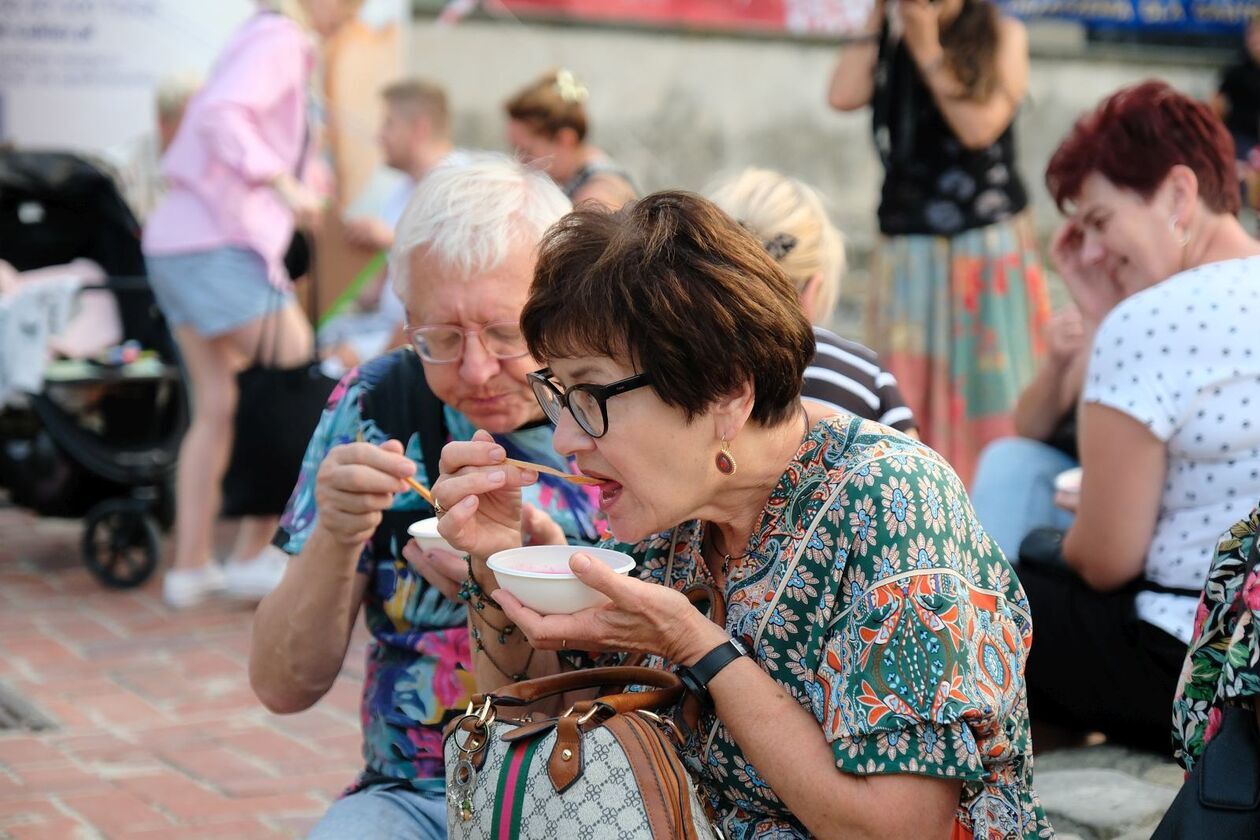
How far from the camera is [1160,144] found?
3.21 metres

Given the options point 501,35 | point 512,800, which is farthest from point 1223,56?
point 512,800

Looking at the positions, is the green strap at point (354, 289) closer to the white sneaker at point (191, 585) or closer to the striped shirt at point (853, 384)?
the white sneaker at point (191, 585)

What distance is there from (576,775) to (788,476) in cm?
50

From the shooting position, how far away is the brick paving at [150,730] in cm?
367

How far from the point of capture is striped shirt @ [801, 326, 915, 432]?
3006 mm

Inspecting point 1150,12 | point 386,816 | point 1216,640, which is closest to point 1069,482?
point 1216,640

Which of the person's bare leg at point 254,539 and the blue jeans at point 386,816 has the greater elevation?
the blue jeans at point 386,816

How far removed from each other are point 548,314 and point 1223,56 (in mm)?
12068

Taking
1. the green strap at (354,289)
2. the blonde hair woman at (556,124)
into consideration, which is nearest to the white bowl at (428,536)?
the blonde hair woman at (556,124)

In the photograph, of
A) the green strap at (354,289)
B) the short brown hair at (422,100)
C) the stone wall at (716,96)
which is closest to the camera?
the short brown hair at (422,100)

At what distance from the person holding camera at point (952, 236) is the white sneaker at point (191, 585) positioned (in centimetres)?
264

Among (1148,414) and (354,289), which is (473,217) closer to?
(1148,414)

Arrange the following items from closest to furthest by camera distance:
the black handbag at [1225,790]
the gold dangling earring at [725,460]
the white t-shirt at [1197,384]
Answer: the black handbag at [1225,790], the gold dangling earring at [725,460], the white t-shirt at [1197,384]

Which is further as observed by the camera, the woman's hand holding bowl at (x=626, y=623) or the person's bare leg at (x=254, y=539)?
the person's bare leg at (x=254, y=539)
